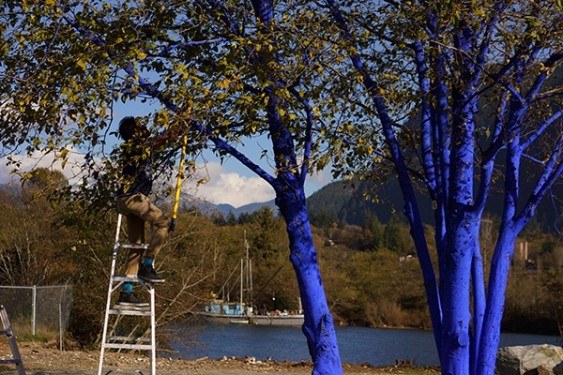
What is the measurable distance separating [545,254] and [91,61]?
83.2 meters

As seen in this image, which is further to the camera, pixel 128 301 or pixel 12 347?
pixel 128 301

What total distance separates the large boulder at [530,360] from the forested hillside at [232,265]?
3701mm

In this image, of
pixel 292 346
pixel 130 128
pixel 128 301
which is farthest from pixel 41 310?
pixel 292 346

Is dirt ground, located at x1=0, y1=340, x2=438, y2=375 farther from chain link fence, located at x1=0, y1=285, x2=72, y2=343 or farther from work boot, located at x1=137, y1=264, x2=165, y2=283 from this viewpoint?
work boot, located at x1=137, y1=264, x2=165, y2=283

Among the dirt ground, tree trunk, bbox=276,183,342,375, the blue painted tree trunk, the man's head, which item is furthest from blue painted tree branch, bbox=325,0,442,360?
the dirt ground

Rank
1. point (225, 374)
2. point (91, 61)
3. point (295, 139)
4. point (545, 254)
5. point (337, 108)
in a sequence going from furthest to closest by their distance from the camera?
point (545, 254) < point (225, 374) < point (295, 139) < point (337, 108) < point (91, 61)

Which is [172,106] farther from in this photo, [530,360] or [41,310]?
[41,310]

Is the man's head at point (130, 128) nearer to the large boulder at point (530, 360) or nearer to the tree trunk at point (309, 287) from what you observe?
the tree trunk at point (309, 287)

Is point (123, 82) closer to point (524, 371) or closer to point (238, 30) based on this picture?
point (238, 30)

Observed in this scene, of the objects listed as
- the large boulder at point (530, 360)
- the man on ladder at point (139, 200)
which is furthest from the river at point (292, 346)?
the man on ladder at point (139, 200)

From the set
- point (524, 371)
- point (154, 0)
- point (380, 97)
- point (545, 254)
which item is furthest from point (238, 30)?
point (545, 254)

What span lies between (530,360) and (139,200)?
1035 centimetres

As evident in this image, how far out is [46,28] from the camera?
10.3 metres

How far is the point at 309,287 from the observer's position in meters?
10.9
